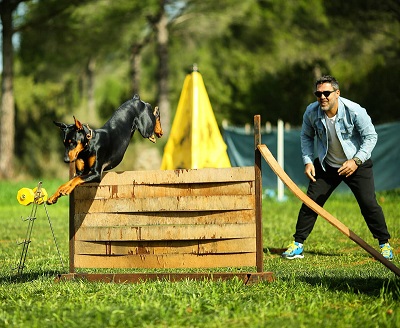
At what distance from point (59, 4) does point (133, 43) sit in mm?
11113

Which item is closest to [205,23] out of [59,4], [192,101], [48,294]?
[59,4]

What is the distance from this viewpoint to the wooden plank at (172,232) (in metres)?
6.62

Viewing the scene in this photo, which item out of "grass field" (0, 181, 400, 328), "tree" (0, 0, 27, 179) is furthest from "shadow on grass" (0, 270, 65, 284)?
"tree" (0, 0, 27, 179)

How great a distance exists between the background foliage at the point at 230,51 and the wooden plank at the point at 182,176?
18.8m

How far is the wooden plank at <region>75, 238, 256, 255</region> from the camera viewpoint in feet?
21.7

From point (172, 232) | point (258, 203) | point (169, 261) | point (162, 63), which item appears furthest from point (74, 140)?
point (162, 63)

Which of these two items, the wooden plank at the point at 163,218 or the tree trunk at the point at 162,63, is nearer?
the wooden plank at the point at 163,218

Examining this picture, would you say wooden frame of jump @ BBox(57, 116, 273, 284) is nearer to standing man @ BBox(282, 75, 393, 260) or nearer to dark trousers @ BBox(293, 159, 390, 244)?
standing man @ BBox(282, 75, 393, 260)

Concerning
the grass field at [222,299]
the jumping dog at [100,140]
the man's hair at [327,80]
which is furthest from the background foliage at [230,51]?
the jumping dog at [100,140]

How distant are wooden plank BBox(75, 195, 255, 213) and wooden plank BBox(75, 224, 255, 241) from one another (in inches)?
5.9

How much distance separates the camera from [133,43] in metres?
36.0

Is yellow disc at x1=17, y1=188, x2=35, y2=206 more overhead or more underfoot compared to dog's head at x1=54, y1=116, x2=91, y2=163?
more underfoot

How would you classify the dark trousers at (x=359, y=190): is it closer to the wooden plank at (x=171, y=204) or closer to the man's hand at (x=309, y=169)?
the man's hand at (x=309, y=169)

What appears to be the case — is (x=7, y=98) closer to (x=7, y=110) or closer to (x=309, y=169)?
(x=7, y=110)
